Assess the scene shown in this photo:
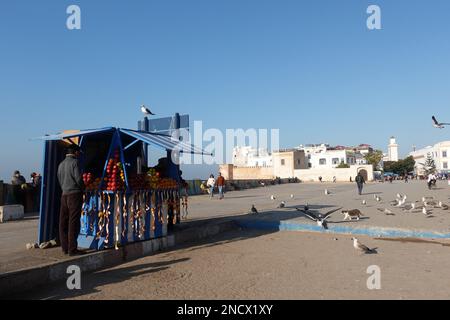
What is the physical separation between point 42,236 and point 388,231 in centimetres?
840

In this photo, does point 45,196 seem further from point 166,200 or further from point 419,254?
point 419,254

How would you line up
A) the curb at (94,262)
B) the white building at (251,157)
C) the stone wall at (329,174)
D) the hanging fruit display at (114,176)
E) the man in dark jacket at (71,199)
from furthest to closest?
1. the white building at (251,157)
2. the stone wall at (329,174)
3. the hanging fruit display at (114,176)
4. the man in dark jacket at (71,199)
5. the curb at (94,262)

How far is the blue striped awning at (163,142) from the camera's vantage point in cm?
812

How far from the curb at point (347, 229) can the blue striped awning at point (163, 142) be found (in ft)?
11.2

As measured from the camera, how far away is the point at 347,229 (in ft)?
34.4

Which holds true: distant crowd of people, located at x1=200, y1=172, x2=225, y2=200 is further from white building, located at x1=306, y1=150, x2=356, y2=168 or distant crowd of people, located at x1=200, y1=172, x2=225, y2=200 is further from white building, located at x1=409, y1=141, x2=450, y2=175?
white building, located at x1=409, y1=141, x2=450, y2=175

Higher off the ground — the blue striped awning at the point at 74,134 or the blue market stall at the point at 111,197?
→ the blue striped awning at the point at 74,134

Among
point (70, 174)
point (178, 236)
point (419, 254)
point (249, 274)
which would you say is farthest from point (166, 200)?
point (419, 254)

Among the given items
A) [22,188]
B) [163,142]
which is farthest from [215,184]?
[163,142]
